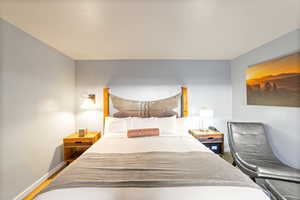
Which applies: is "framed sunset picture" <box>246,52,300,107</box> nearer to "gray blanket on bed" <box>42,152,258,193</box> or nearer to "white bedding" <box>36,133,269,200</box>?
"gray blanket on bed" <box>42,152,258,193</box>

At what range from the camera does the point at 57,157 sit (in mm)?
2332

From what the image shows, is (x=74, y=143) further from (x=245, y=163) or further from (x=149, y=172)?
(x=245, y=163)

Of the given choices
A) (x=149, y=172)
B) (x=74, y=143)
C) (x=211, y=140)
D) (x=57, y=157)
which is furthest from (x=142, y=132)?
(x=57, y=157)

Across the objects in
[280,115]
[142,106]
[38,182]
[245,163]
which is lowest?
[38,182]

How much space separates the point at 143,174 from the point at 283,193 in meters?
1.58

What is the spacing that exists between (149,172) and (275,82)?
237cm

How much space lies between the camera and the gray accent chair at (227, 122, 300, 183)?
67.6 inches

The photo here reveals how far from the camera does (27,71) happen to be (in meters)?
1.76

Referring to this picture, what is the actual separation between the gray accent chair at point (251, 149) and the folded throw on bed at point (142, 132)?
4.41 ft

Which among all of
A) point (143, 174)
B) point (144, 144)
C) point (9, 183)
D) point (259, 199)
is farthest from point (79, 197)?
point (9, 183)

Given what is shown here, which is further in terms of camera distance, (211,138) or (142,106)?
(142,106)

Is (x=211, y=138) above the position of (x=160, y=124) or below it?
below

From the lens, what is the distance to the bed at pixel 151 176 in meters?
Result: 0.88

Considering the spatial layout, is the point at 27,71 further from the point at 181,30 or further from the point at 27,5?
the point at 181,30
